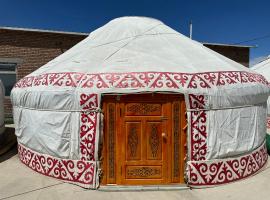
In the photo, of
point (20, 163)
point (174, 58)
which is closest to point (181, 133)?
point (174, 58)

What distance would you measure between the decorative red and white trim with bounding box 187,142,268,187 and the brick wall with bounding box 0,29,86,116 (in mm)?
7970

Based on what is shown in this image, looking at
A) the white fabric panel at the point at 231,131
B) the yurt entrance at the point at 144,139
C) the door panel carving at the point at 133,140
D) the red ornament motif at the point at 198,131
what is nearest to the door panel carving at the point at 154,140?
the yurt entrance at the point at 144,139

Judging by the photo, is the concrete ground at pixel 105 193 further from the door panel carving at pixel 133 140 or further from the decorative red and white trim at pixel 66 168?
the door panel carving at pixel 133 140

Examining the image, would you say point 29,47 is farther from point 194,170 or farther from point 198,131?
point 194,170

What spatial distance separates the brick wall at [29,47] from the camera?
9.85 m

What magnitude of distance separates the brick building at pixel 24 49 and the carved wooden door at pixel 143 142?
7235 millimetres

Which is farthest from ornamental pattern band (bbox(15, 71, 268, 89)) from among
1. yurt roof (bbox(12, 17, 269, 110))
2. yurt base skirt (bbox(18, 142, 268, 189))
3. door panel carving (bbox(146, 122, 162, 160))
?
yurt base skirt (bbox(18, 142, 268, 189))

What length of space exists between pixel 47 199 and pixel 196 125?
2382 millimetres

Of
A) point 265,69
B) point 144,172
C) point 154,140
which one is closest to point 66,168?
point 144,172

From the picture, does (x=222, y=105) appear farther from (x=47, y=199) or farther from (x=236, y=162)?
(x=47, y=199)

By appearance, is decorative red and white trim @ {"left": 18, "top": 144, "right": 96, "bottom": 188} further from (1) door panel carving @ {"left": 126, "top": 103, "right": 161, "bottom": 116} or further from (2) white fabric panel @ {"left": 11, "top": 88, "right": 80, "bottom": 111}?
(1) door panel carving @ {"left": 126, "top": 103, "right": 161, "bottom": 116}

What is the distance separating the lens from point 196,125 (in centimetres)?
405

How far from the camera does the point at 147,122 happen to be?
408 cm

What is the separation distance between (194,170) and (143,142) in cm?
88
